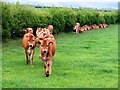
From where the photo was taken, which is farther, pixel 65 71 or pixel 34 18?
pixel 34 18

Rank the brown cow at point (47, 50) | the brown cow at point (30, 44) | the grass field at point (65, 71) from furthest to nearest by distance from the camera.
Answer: the brown cow at point (30, 44)
the brown cow at point (47, 50)
the grass field at point (65, 71)

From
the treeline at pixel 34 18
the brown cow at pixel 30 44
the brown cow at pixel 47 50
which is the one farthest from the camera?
the treeline at pixel 34 18

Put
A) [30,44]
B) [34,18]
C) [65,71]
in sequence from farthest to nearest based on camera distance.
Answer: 1. [34,18]
2. [30,44]
3. [65,71]

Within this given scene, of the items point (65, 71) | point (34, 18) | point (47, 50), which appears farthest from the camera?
point (34, 18)

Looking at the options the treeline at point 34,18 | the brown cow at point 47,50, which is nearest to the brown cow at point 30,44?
the brown cow at point 47,50

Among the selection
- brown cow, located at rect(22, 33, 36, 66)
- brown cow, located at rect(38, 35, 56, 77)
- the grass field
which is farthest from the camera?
brown cow, located at rect(22, 33, 36, 66)

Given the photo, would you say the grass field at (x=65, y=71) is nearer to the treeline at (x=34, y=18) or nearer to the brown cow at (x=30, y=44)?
the brown cow at (x=30, y=44)

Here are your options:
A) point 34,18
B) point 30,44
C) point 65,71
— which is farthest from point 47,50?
point 34,18

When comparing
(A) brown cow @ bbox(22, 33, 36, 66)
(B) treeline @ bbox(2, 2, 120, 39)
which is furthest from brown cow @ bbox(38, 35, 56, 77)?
(B) treeline @ bbox(2, 2, 120, 39)

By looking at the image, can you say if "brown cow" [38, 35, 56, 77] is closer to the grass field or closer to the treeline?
the grass field

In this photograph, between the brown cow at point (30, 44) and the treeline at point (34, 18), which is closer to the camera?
the brown cow at point (30, 44)

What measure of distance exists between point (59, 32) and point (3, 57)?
48.4 ft

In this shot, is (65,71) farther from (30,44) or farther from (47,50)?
(30,44)

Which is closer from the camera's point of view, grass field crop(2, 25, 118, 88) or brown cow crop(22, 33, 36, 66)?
grass field crop(2, 25, 118, 88)
